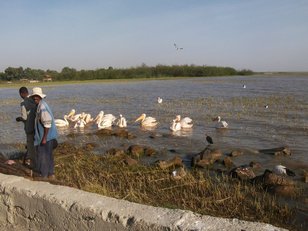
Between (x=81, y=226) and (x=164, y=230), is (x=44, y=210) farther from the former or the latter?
(x=164, y=230)

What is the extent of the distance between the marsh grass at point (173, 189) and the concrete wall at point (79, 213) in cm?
139

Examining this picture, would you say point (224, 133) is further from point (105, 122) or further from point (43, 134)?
point (43, 134)

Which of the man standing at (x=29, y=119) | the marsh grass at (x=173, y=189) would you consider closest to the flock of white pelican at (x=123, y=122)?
the marsh grass at (x=173, y=189)

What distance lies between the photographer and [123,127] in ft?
56.7

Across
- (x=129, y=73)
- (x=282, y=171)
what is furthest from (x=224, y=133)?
(x=129, y=73)

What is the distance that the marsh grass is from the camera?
6.24 m

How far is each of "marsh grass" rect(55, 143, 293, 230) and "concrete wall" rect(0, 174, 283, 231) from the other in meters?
1.39

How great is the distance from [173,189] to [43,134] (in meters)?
2.52

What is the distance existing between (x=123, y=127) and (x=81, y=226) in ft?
44.7

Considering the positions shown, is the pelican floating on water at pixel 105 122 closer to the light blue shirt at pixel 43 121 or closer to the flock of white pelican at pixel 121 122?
the flock of white pelican at pixel 121 122

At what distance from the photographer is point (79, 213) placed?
12.1 feet

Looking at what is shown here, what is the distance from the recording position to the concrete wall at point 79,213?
10.4 ft

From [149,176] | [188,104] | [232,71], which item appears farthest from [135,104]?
[232,71]

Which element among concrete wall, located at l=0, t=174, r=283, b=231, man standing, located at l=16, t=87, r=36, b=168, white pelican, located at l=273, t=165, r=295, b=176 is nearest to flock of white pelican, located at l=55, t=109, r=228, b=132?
white pelican, located at l=273, t=165, r=295, b=176
